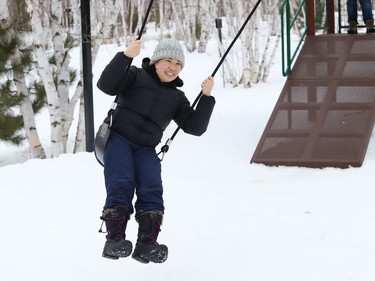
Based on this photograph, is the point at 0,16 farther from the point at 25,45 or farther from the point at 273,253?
the point at 273,253

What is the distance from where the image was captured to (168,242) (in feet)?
17.1

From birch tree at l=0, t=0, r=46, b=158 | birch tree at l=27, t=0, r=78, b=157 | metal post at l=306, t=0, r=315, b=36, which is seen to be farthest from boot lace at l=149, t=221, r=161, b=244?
birch tree at l=0, t=0, r=46, b=158

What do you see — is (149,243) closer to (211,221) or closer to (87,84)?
(211,221)

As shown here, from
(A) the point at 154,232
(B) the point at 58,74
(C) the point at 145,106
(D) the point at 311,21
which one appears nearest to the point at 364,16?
(D) the point at 311,21

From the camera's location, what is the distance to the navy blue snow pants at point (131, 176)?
3982 mm

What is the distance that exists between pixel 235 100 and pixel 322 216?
10013 millimetres

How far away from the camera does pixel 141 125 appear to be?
4195 millimetres

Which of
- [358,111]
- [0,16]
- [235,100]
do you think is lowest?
[235,100]

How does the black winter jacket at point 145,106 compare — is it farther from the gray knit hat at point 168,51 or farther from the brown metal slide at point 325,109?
the brown metal slide at point 325,109

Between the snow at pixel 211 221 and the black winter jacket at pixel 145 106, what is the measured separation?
2.79 ft

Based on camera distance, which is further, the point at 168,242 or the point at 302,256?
the point at 168,242

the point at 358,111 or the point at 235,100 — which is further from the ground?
the point at 358,111

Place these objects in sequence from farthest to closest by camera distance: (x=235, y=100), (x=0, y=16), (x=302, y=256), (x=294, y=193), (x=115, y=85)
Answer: (x=235, y=100) → (x=0, y=16) → (x=294, y=193) → (x=302, y=256) → (x=115, y=85)

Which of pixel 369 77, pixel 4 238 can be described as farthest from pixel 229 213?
→ pixel 369 77
